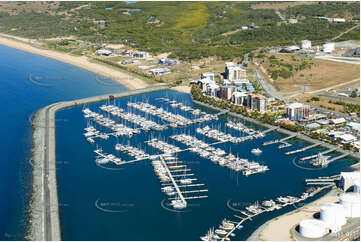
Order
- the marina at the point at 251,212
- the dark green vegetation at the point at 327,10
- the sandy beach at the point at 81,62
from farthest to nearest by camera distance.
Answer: the dark green vegetation at the point at 327,10
the sandy beach at the point at 81,62
the marina at the point at 251,212

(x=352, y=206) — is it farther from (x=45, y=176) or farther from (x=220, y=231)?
(x=45, y=176)

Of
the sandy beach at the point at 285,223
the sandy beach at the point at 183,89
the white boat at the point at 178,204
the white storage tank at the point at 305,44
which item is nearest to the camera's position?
the sandy beach at the point at 285,223

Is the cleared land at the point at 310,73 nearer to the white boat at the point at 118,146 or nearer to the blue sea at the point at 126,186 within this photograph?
the blue sea at the point at 126,186

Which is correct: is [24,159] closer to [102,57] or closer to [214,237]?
[214,237]

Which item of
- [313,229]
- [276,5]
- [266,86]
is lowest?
[313,229]

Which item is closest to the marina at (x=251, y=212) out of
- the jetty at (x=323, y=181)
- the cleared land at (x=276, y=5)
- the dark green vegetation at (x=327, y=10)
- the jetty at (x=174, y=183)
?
the jetty at (x=323, y=181)

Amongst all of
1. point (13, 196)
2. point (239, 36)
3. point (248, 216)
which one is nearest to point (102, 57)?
point (239, 36)

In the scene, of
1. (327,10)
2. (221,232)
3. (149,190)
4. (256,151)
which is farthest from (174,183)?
(327,10)
